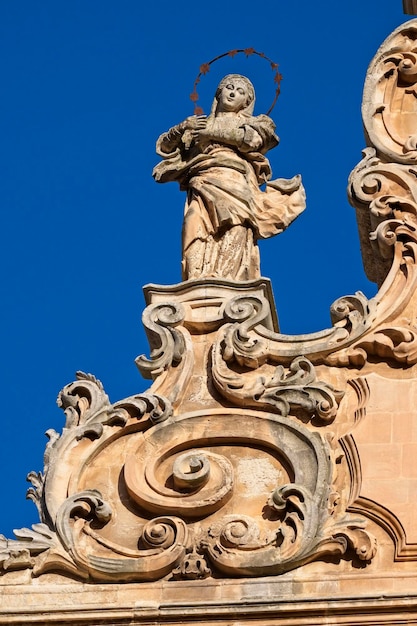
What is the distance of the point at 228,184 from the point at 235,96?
34.1 inches

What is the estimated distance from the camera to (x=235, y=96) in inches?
749

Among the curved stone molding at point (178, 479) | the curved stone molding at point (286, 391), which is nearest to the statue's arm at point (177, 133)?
the curved stone molding at point (286, 391)

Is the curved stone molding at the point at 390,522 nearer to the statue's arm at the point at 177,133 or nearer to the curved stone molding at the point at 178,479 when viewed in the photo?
the curved stone molding at the point at 178,479

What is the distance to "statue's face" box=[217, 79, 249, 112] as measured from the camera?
19.0 meters

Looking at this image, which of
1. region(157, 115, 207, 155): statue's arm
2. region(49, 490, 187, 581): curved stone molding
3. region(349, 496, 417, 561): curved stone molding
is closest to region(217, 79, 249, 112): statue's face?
region(157, 115, 207, 155): statue's arm

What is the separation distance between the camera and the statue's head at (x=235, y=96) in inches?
748

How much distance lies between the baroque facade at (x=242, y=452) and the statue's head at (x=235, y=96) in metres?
0.31

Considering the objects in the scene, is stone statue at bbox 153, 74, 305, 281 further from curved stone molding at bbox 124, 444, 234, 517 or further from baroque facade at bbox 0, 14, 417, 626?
curved stone molding at bbox 124, 444, 234, 517

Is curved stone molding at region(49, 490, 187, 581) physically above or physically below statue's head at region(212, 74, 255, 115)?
below

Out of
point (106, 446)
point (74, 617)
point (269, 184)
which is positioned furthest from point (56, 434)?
point (269, 184)

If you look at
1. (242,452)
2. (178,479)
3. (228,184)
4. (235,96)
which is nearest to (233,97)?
(235,96)

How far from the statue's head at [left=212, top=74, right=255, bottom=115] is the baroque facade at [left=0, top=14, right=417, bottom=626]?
0.31 meters

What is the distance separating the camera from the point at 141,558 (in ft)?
54.5

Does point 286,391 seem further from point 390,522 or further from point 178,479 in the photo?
point 390,522
